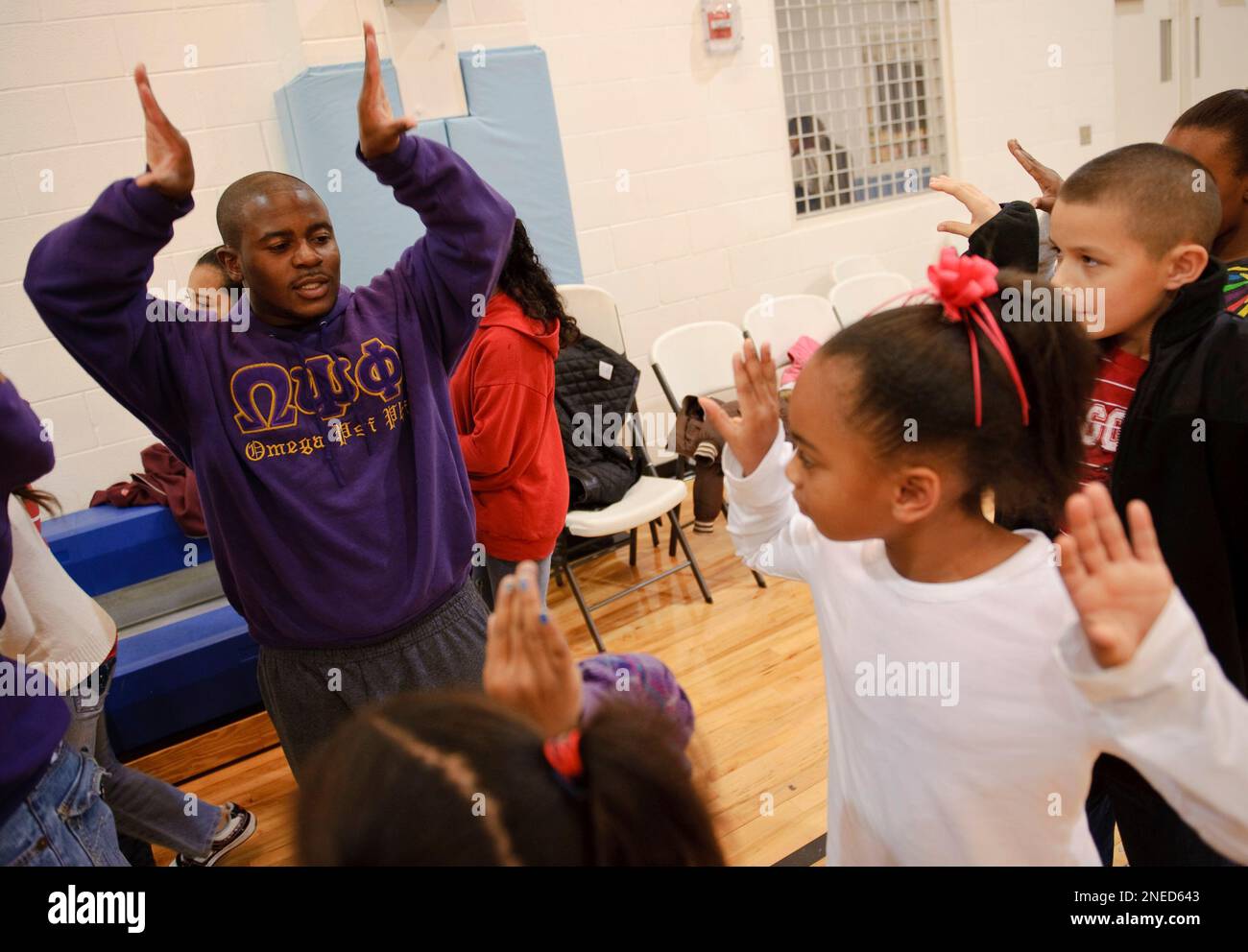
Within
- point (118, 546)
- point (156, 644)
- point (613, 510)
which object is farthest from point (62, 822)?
point (118, 546)

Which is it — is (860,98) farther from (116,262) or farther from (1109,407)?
(116,262)

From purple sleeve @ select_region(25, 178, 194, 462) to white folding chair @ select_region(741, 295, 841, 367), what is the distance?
3.29 m

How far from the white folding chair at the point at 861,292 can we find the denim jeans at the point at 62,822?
4050 millimetres

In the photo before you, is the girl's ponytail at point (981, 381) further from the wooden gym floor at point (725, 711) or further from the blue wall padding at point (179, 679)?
the blue wall padding at point (179, 679)

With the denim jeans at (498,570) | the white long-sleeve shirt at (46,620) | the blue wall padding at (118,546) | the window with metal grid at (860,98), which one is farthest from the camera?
the window with metal grid at (860,98)

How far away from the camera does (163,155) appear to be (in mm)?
1282

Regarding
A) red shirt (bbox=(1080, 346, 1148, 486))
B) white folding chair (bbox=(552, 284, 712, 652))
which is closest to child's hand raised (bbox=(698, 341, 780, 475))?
red shirt (bbox=(1080, 346, 1148, 486))

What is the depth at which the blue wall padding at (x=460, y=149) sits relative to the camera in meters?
3.30

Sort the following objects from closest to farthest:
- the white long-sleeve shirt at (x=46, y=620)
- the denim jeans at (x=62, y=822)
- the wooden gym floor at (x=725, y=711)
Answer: the denim jeans at (x=62, y=822)
the white long-sleeve shirt at (x=46, y=620)
the wooden gym floor at (x=725, y=711)

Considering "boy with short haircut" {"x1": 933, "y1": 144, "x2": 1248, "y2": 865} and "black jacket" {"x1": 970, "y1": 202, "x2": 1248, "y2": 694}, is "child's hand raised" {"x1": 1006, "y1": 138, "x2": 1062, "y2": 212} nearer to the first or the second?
"boy with short haircut" {"x1": 933, "y1": 144, "x2": 1248, "y2": 865}

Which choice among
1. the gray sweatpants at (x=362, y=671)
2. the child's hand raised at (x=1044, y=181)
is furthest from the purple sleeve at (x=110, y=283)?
the child's hand raised at (x=1044, y=181)

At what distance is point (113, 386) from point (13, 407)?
32 cm

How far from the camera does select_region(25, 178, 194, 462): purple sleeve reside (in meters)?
1.25
